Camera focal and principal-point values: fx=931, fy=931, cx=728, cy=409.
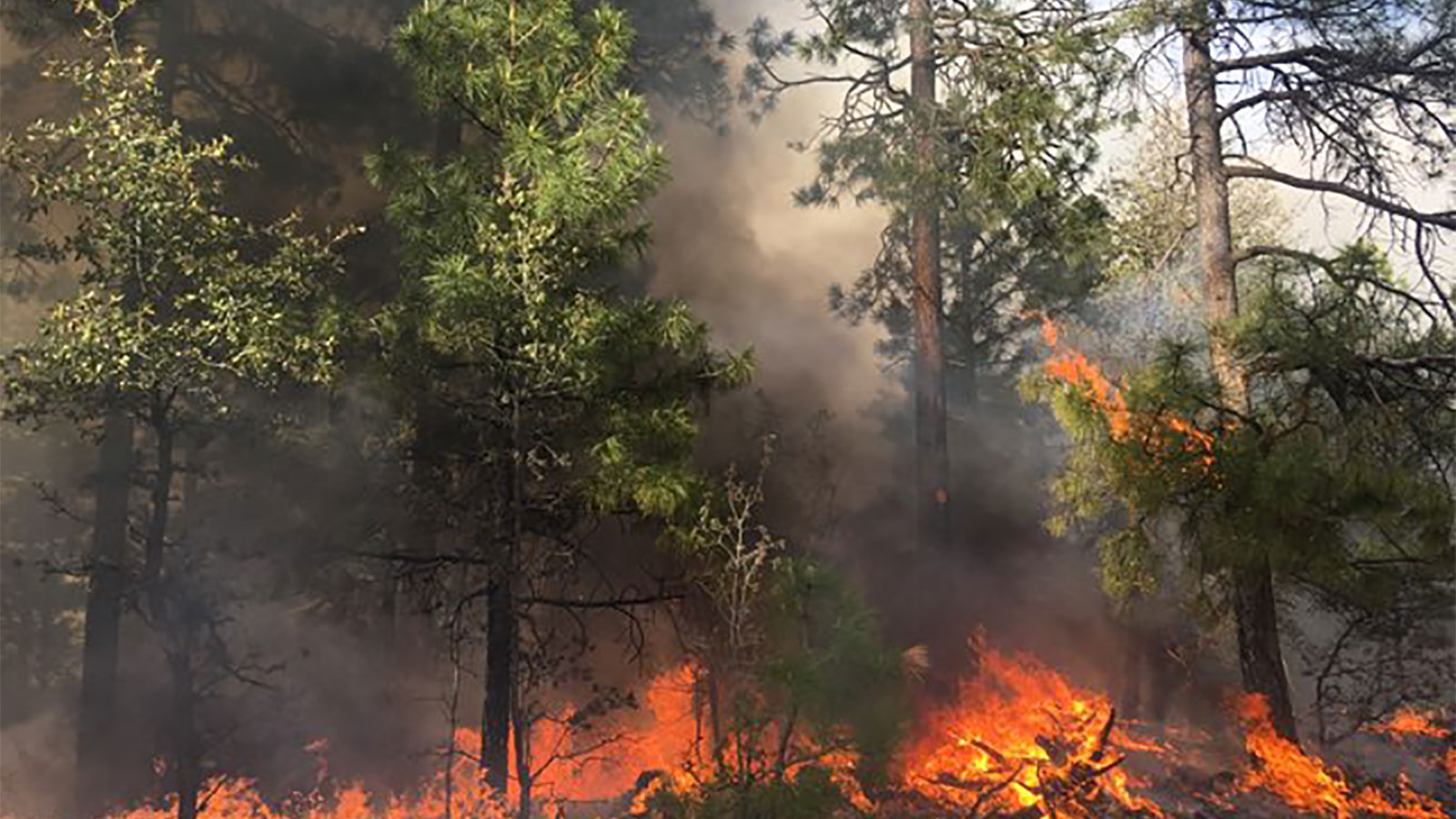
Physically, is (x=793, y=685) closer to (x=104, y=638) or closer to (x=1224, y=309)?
(x=1224, y=309)

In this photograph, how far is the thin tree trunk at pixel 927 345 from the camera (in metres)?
14.9

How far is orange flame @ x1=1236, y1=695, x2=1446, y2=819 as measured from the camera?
10.8 m

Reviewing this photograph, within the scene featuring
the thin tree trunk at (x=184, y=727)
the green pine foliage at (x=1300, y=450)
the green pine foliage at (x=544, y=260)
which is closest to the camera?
the thin tree trunk at (x=184, y=727)

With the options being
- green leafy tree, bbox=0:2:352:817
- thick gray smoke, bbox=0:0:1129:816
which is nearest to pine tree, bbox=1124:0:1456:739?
thick gray smoke, bbox=0:0:1129:816

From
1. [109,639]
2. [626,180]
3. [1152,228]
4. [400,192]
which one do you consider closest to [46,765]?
[109,639]

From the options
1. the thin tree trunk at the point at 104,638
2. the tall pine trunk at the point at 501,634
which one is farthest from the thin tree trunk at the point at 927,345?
the thin tree trunk at the point at 104,638

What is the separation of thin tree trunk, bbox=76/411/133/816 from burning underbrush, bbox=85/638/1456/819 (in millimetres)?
962

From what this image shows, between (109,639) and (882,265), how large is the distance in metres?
15.2

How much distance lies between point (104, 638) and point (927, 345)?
1257 centimetres

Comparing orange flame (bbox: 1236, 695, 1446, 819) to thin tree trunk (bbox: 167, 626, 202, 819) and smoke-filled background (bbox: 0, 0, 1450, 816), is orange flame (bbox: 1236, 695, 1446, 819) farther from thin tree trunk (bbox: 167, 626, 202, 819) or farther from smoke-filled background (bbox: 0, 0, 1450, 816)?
thin tree trunk (bbox: 167, 626, 202, 819)

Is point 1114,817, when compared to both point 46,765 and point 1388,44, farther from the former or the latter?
point 46,765

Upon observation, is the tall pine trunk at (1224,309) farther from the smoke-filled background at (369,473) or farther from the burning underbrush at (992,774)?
the smoke-filled background at (369,473)

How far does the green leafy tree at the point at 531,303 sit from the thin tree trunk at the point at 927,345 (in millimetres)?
5145

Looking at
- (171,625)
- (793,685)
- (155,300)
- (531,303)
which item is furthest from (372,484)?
(793,685)
